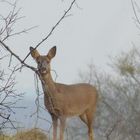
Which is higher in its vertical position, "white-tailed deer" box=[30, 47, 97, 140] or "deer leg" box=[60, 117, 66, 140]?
"white-tailed deer" box=[30, 47, 97, 140]

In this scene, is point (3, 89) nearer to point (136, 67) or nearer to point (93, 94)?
point (93, 94)

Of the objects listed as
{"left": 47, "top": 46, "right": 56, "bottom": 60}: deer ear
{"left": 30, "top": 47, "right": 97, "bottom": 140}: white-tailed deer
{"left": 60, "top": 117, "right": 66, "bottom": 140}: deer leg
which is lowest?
{"left": 60, "top": 117, "right": 66, "bottom": 140}: deer leg

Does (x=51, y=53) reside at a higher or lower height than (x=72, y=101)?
higher

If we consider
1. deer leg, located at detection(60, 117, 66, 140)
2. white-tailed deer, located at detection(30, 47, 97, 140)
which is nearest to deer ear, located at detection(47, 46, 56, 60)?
white-tailed deer, located at detection(30, 47, 97, 140)

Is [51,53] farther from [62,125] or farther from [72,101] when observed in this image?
[72,101]

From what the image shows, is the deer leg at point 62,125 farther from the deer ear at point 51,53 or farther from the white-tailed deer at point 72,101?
the deer ear at point 51,53

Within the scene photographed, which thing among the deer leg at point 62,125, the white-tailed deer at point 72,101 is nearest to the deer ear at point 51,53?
the white-tailed deer at point 72,101

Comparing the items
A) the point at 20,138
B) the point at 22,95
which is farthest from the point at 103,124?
the point at 22,95

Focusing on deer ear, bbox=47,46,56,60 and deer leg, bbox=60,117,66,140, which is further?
deer leg, bbox=60,117,66,140

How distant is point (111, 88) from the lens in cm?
3306

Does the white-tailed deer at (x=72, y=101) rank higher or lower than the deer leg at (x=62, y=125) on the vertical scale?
higher

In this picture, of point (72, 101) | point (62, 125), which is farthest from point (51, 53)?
point (72, 101)

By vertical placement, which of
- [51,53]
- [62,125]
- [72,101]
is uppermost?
[51,53]

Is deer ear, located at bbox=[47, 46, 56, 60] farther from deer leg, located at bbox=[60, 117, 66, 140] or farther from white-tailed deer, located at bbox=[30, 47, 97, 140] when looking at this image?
deer leg, located at bbox=[60, 117, 66, 140]
